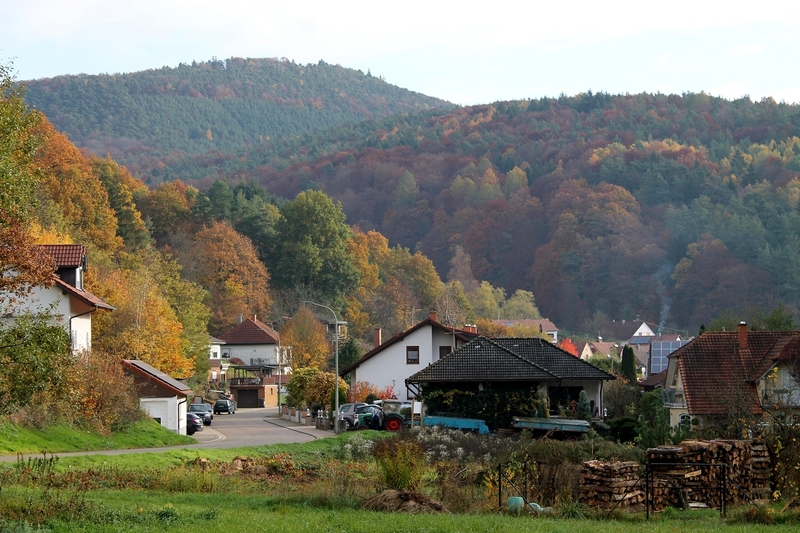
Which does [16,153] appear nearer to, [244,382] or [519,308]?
[244,382]

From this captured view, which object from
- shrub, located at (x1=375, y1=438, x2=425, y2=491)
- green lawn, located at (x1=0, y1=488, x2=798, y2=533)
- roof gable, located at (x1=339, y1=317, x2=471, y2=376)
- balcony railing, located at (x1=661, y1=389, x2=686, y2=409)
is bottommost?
green lawn, located at (x1=0, y1=488, x2=798, y2=533)

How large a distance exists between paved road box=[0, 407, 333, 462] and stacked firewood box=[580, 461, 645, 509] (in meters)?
A: 17.5

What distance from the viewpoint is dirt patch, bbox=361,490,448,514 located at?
1914 cm

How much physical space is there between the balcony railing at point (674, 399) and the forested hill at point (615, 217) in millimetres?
81040

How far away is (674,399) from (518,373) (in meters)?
7.75

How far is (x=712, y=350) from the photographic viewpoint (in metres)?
49.1

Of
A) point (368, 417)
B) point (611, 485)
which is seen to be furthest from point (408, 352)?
point (611, 485)

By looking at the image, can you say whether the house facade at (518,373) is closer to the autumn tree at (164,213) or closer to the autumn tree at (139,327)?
the autumn tree at (139,327)

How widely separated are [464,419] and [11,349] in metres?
28.9

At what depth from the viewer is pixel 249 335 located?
9794cm

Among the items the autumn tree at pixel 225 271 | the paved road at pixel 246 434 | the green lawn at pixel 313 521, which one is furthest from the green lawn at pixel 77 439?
the autumn tree at pixel 225 271

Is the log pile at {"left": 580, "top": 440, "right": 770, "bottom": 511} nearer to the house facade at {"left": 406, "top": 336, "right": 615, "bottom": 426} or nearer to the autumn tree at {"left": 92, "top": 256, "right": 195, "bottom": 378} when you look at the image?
the house facade at {"left": 406, "top": 336, "right": 615, "bottom": 426}

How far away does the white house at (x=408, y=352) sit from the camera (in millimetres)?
62219

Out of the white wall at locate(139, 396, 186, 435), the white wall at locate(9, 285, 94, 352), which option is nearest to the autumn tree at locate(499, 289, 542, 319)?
the white wall at locate(139, 396, 186, 435)
